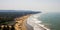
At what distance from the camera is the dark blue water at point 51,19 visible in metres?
2.47

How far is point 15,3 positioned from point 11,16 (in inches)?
11.5

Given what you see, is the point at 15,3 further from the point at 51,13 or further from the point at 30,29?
the point at 51,13

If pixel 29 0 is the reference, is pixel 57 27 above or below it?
below

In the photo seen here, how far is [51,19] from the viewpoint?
2525 mm

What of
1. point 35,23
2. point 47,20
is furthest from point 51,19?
point 35,23

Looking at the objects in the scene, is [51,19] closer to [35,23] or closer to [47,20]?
[47,20]

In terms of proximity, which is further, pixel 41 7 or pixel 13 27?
pixel 41 7

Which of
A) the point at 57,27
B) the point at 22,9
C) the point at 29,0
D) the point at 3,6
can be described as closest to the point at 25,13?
the point at 22,9

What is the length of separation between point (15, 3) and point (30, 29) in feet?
2.11

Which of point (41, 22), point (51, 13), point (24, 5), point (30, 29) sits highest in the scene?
point (24, 5)

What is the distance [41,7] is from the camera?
2525 mm

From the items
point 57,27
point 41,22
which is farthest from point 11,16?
point 57,27

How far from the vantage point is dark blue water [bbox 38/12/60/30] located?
2468 millimetres

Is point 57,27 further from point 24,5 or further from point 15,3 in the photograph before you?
point 15,3
